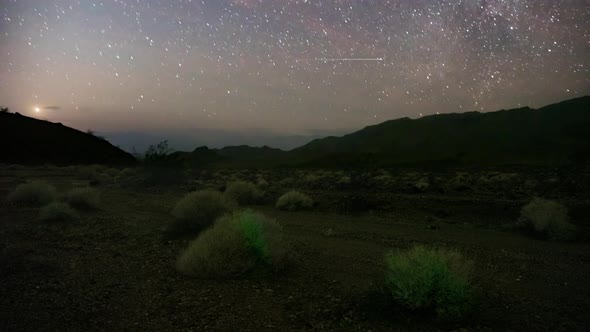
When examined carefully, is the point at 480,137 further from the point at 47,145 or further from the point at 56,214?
the point at 56,214

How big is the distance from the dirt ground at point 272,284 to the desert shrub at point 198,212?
2.65ft

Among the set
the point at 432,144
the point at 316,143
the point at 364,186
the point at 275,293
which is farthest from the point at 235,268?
the point at 316,143

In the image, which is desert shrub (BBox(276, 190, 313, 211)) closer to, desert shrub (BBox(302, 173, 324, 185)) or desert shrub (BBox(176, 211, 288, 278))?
desert shrub (BBox(176, 211, 288, 278))

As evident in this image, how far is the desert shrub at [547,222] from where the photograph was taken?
1219cm

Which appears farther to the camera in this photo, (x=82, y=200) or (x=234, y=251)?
(x=82, y=200)

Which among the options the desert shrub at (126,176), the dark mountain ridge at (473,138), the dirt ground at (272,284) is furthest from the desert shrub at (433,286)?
the dark mountain ridge at (473,138)

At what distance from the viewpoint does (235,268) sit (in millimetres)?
7613

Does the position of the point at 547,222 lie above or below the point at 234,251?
below

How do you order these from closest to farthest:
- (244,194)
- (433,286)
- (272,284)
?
(433,286) < (272,284) < (244,194)

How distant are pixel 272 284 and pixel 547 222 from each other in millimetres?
9541

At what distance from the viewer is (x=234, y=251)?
7.96 meters

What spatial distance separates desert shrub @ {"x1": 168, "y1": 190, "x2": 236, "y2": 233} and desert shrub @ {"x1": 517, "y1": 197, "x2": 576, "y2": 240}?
382 inches

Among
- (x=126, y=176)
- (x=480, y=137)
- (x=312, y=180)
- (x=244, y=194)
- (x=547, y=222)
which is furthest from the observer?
(x=480, y=137)

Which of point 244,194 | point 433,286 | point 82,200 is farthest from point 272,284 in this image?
point 244,194
